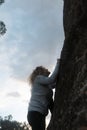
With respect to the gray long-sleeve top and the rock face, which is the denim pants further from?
the rock face

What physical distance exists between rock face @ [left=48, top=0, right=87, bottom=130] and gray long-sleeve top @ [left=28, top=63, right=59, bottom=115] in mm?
340

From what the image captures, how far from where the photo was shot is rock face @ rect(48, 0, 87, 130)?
6.84 meters

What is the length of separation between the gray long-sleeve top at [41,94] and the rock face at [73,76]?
34cm

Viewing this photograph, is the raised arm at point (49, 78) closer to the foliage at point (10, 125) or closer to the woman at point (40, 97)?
the woman at point (40, 97)

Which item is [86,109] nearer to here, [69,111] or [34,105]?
[69,111]

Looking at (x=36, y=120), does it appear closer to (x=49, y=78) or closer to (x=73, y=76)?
(x=49, y=78)

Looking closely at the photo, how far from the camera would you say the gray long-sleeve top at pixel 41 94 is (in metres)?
8.55

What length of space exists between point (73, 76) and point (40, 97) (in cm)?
129

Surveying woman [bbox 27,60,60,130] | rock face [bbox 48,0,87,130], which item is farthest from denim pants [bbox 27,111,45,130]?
rock face [bbox 48,0,87,130]

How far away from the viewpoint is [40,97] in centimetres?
867

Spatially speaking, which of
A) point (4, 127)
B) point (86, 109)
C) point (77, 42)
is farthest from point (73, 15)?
point (4, 127)

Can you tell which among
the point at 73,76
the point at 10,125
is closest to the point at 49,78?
the point at 73,76

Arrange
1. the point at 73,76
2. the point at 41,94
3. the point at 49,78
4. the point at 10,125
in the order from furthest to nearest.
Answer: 1. the point at 10,125
2. the point at 41,94
3. the point at 49,78
4. the point at 73,76

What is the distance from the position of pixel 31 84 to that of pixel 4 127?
Result: 59.2 m
